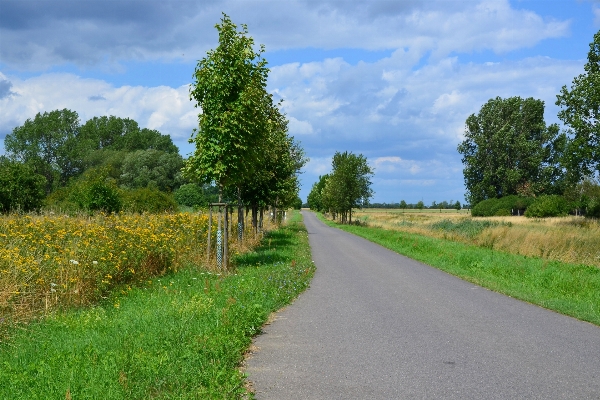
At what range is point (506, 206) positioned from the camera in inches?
2586

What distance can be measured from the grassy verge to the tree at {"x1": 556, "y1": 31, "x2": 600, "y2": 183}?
20.7 metres

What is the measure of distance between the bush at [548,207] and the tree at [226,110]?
5357cm

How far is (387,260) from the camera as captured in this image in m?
20.8

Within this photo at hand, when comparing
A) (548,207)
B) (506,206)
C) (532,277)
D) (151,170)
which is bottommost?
(532,277)

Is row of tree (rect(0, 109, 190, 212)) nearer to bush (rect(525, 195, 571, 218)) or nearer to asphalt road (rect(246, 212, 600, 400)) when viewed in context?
bush (rect(525, 195, 571, 218))

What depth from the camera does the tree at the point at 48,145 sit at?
79.9 m

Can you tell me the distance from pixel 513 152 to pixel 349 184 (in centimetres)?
2218

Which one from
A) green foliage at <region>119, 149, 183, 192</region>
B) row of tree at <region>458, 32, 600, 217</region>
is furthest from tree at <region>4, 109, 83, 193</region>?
row of tree at <region>458, 32, 600, 217</region>

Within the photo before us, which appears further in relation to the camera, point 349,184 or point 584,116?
point 349,184

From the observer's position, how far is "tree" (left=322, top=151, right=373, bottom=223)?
206 ft

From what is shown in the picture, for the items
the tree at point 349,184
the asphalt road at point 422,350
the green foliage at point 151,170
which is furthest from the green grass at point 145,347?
the green foliage at point 151,170

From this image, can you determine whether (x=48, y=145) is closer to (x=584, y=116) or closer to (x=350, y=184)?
(x=350, y=184)

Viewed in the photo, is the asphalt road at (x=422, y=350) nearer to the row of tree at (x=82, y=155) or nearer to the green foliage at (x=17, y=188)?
the green foliage at (x=17, y=188)

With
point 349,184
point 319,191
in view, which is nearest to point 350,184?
point 349,184
